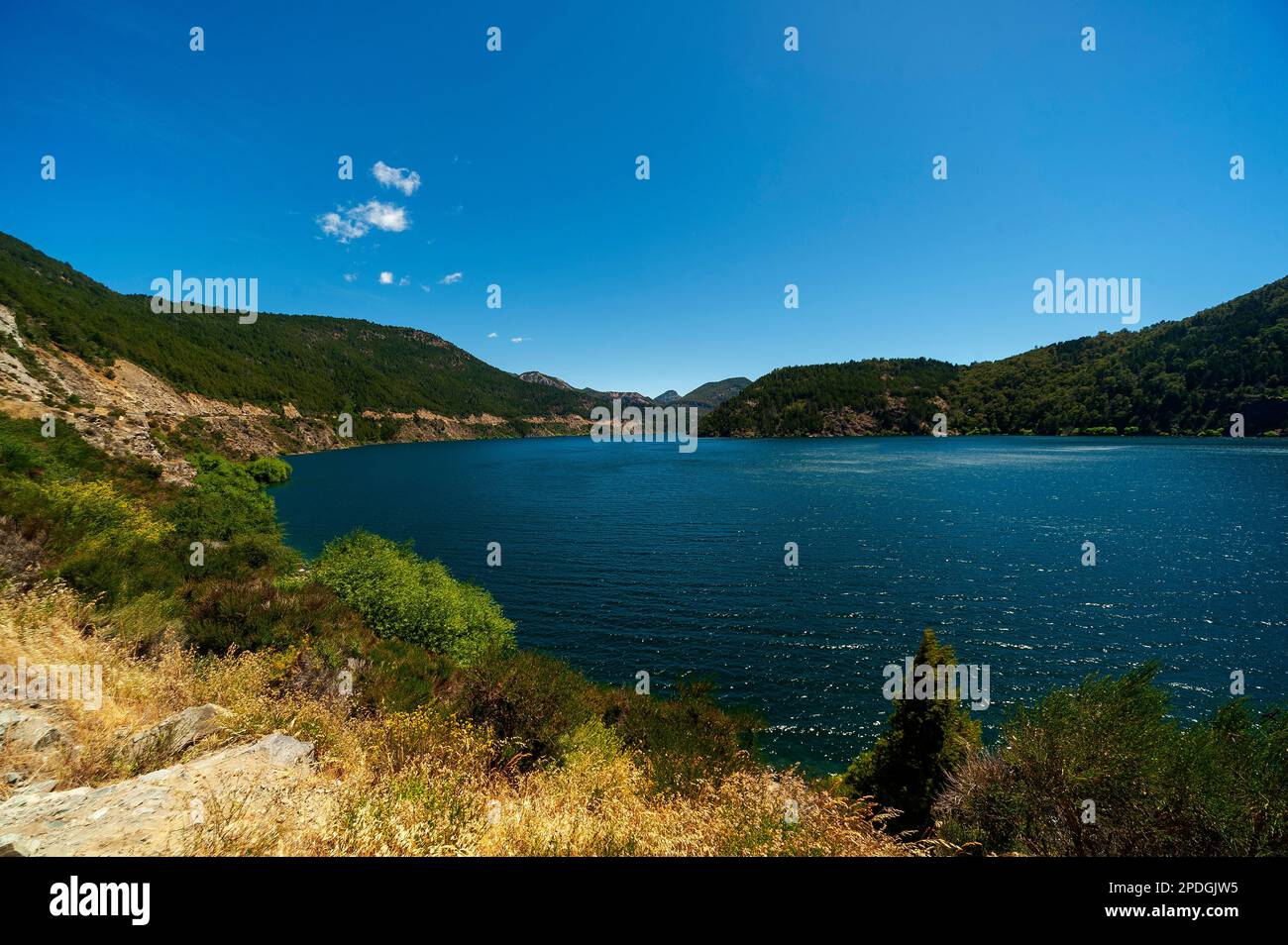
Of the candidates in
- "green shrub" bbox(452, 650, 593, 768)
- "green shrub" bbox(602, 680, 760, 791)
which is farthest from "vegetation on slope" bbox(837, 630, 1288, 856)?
"green shrub" bbox(452, 650, 593, 768)

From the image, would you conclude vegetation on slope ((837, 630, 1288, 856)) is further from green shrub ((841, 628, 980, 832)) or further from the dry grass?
the dry grass

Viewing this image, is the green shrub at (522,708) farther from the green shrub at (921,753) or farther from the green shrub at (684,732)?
the green shrub at (921,753)

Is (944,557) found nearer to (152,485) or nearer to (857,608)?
(857,608)

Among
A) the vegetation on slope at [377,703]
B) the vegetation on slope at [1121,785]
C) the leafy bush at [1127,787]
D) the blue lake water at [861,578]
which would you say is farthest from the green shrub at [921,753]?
the blue lake water at [861,578]

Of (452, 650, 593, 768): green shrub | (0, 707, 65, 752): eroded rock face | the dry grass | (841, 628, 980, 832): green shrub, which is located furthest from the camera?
(452, 650, 593, 768): green shrub

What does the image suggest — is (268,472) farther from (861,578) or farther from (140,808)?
(140,808)
